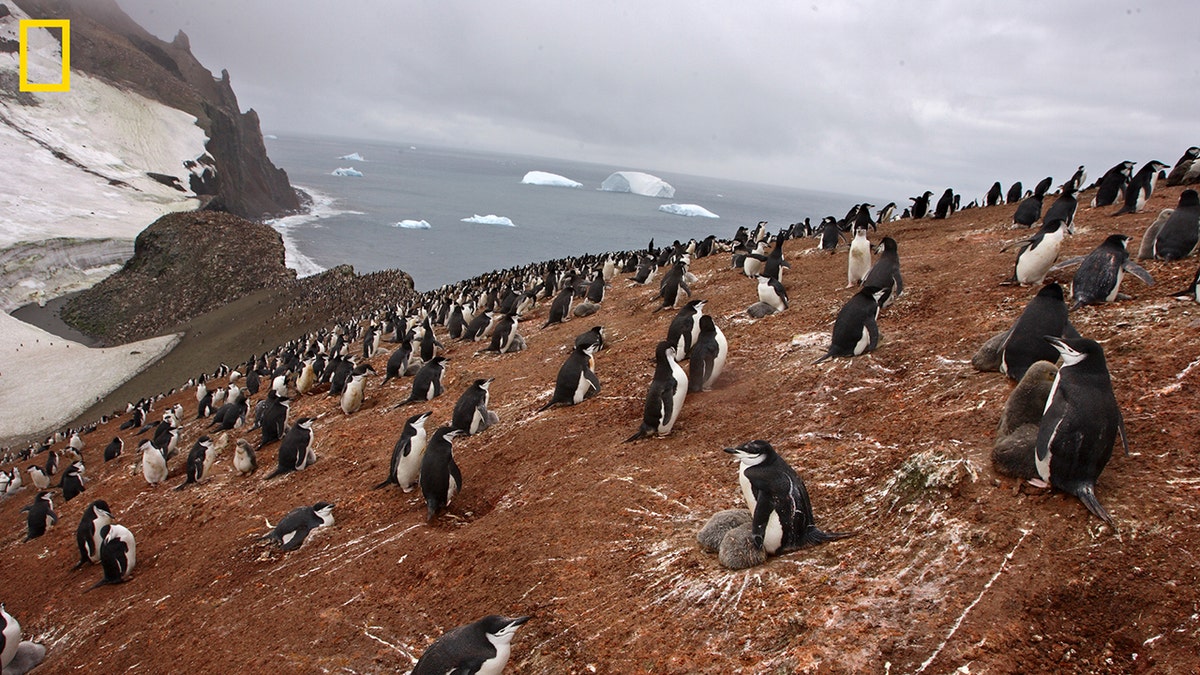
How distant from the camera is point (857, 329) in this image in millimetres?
8172

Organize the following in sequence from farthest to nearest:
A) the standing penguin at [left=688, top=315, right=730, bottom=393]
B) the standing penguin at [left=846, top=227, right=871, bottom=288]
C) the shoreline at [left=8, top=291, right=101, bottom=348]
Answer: the shoreline at [left=8, top=291, right=101, bottom=348], the standing penguin at [left=846, top=227, right=871, bottom=288], the standing penguin at [left=688, top=315, right=730, bottom=393]

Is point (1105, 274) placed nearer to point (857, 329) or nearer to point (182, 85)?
point (857, 329)

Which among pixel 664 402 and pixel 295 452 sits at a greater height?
pixel 664 402

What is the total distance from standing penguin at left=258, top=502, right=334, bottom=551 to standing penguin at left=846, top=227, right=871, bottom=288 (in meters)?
10.2

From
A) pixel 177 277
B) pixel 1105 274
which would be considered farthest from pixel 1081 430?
pixel 177 277

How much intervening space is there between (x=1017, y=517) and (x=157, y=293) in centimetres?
5564

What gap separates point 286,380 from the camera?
2042 centimetres

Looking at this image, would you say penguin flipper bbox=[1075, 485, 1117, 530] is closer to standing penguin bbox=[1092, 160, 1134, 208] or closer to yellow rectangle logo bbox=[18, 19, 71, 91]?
standing penguin bbox=[1092, 160, 1134, 208]

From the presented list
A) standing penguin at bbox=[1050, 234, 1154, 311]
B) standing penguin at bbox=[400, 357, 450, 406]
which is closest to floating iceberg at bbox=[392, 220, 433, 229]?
standing penguin at bbox=[400, 357, 450, 406]

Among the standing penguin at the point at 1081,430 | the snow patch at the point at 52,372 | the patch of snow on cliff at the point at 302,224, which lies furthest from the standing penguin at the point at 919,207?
the patch of snow on cliff at the point at 302,224

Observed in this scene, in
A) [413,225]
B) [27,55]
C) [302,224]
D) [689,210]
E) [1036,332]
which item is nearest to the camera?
[1036,332]

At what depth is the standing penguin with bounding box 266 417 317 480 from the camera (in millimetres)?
10867

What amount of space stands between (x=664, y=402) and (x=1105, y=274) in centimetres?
554

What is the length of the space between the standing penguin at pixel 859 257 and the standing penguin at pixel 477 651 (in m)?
10.0
